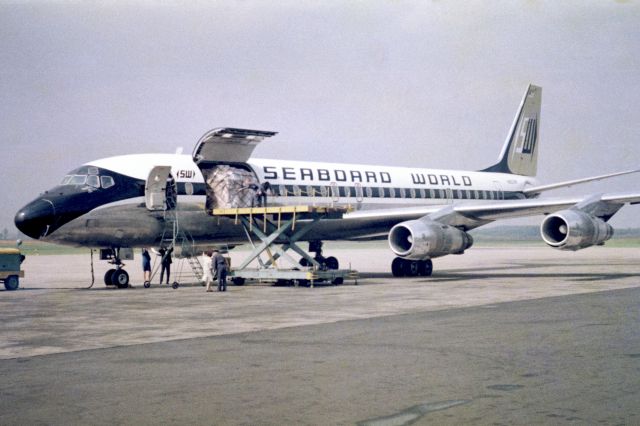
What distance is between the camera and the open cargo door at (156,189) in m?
22.7

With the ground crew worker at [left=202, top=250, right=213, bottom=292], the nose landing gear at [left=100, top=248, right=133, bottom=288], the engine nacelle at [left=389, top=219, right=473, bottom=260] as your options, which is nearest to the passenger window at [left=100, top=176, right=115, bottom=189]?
the nose landing gear at [left=100, top=248, right=133, bottom=288]

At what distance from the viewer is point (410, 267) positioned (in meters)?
28.0

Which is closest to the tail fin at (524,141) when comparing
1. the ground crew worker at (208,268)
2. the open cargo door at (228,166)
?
the open cargo door at (228,166)

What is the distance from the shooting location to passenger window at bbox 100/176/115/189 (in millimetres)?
22203

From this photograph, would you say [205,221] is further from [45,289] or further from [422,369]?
[422,369]

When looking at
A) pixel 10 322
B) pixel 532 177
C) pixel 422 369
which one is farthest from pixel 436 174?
pixel 422 369

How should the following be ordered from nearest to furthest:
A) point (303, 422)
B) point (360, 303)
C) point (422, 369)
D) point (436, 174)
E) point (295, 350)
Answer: point (303, 422), point (422, 369), point (295, 350), point (360, 303), point (436, 174)

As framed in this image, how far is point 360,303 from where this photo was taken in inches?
666

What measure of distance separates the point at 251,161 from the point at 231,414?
775 inches

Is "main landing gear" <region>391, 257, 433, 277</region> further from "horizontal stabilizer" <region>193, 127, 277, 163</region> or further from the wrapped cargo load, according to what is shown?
"horizontal stabilizer" <region>193, 127, 277, 163</region>

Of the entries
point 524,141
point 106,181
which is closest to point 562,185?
point 524,141

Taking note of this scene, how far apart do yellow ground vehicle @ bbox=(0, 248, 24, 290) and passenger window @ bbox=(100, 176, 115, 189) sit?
15.9ft

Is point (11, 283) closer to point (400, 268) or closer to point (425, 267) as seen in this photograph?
point (400, 268)

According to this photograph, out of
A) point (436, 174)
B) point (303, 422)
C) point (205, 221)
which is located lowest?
point (303, 422)
